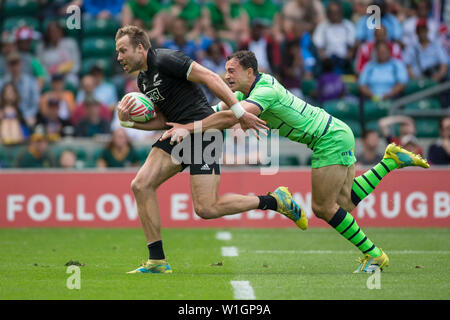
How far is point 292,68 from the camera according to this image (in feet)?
54.9

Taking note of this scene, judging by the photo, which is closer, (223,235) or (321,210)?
(321,210)

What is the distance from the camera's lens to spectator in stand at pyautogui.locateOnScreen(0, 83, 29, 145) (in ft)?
50.7

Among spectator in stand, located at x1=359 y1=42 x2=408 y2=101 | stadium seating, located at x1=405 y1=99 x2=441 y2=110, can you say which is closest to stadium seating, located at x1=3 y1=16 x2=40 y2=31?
spectator in stand, located at x1=359 y1=42 x2=408 y2=101

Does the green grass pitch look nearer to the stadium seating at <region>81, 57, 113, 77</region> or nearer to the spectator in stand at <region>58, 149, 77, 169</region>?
the spectator in stand at <region>58, 149, 77, 169</region>

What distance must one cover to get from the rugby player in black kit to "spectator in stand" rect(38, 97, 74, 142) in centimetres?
791

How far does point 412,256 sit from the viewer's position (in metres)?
9.62

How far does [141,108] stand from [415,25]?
11126mm

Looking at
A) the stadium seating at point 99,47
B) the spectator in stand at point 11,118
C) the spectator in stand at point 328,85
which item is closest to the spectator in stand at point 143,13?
A: the stadium seating at point 99,47

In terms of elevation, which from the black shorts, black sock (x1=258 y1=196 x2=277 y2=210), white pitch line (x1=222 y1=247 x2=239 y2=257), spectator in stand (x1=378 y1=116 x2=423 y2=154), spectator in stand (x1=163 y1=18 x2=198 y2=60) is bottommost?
white pitch line (x1=222 y1=247 x2=239 y2=257)

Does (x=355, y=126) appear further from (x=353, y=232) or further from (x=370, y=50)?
(x=353, y=232)

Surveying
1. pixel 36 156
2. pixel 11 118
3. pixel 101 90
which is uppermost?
pixel 101 90

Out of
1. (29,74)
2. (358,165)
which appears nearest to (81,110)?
(29,74)

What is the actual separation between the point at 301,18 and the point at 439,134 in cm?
422

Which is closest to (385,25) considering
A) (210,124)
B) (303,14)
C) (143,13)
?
(303,14)
